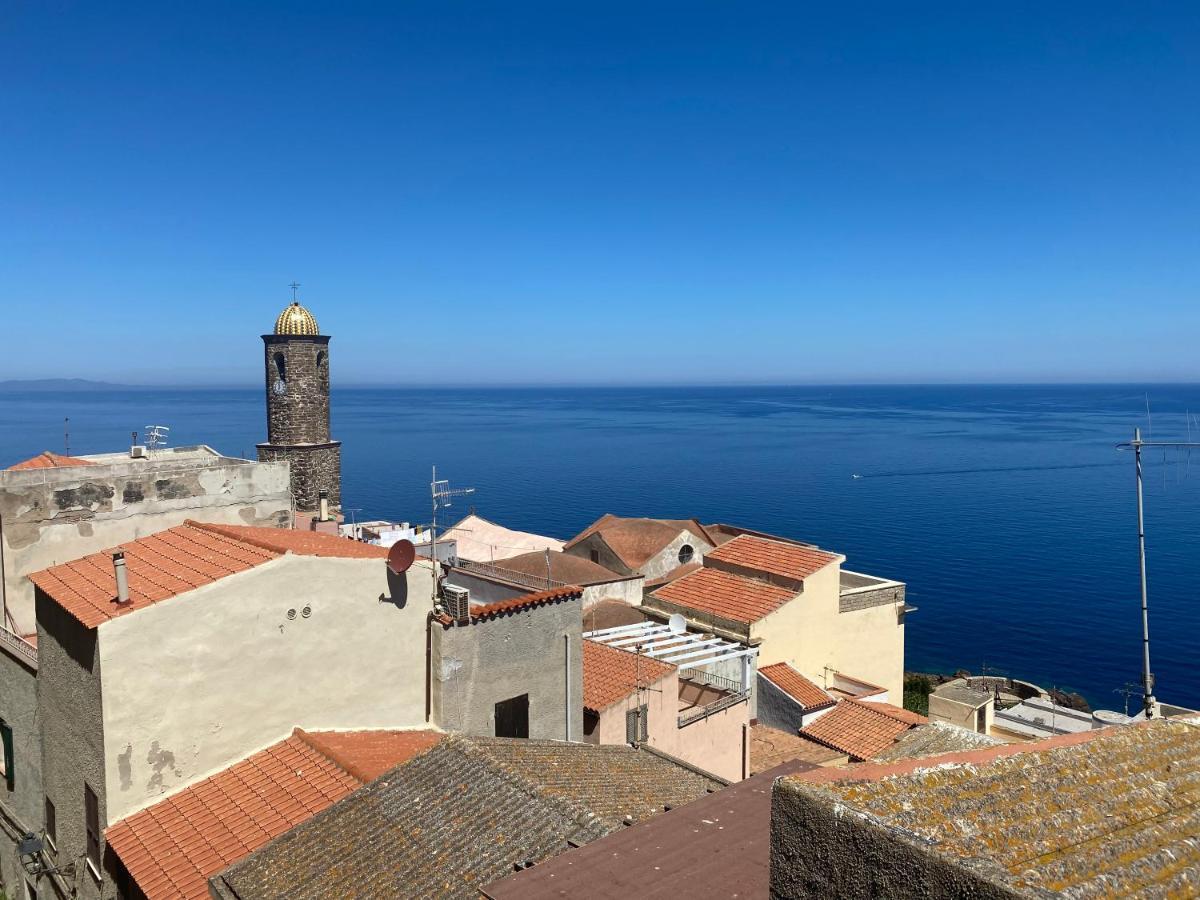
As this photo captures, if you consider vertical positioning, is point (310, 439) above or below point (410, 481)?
above

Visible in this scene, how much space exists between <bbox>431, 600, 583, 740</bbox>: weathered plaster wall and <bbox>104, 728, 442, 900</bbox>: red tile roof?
1203mm

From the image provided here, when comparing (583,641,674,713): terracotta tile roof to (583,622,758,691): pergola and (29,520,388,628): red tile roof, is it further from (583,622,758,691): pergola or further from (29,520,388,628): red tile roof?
(29,520,388,628): red tile roof

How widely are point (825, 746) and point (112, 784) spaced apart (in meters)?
13.1

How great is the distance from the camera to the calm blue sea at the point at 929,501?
4538 cm

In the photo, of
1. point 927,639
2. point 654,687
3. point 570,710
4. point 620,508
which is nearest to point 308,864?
point 570,710

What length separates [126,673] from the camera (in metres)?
9.52

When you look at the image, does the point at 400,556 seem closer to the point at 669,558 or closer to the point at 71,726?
the point at 71,726

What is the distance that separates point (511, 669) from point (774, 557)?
37.9 feet

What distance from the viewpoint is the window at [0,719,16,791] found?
1402 centimetres

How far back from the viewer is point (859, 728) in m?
18.0

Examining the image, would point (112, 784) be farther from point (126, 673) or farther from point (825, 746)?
point (825, 746)

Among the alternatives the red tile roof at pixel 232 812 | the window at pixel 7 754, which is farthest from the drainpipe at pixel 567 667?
the window at pixel 7 754

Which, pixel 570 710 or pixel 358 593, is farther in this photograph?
pixel 570 710

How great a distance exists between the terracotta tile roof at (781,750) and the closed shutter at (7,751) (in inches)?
495
